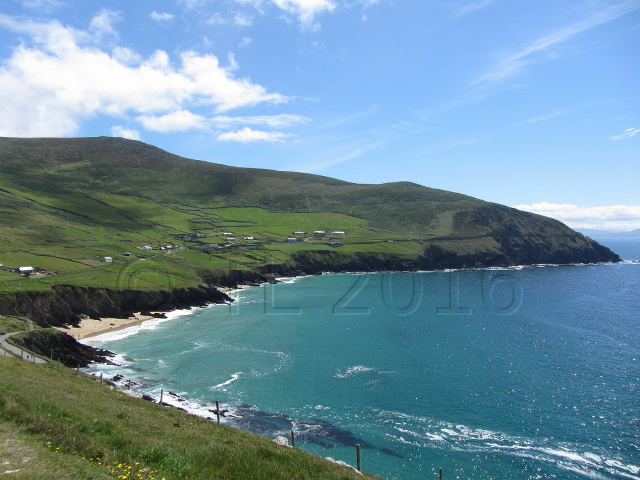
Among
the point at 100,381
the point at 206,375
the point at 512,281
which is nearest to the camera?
the point at 100,381

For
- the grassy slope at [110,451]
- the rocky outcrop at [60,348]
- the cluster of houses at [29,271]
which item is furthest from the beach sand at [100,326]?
the grassy slope at [110,451]

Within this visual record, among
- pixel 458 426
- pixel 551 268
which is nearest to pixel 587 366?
pixel 458 426

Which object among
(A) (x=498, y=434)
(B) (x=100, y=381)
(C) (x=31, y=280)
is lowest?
(A) (x=498, y=434)

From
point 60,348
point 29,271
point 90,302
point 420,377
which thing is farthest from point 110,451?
point 29,271

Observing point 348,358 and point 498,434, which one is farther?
point 348,358

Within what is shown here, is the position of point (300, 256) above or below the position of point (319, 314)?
above

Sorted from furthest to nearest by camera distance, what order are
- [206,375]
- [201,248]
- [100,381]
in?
[201,248], [206,375], [100,381]

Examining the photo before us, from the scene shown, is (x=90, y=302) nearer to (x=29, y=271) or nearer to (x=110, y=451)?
(x=29, y=271)

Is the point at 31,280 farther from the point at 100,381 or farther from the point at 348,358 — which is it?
the point at 348,358
